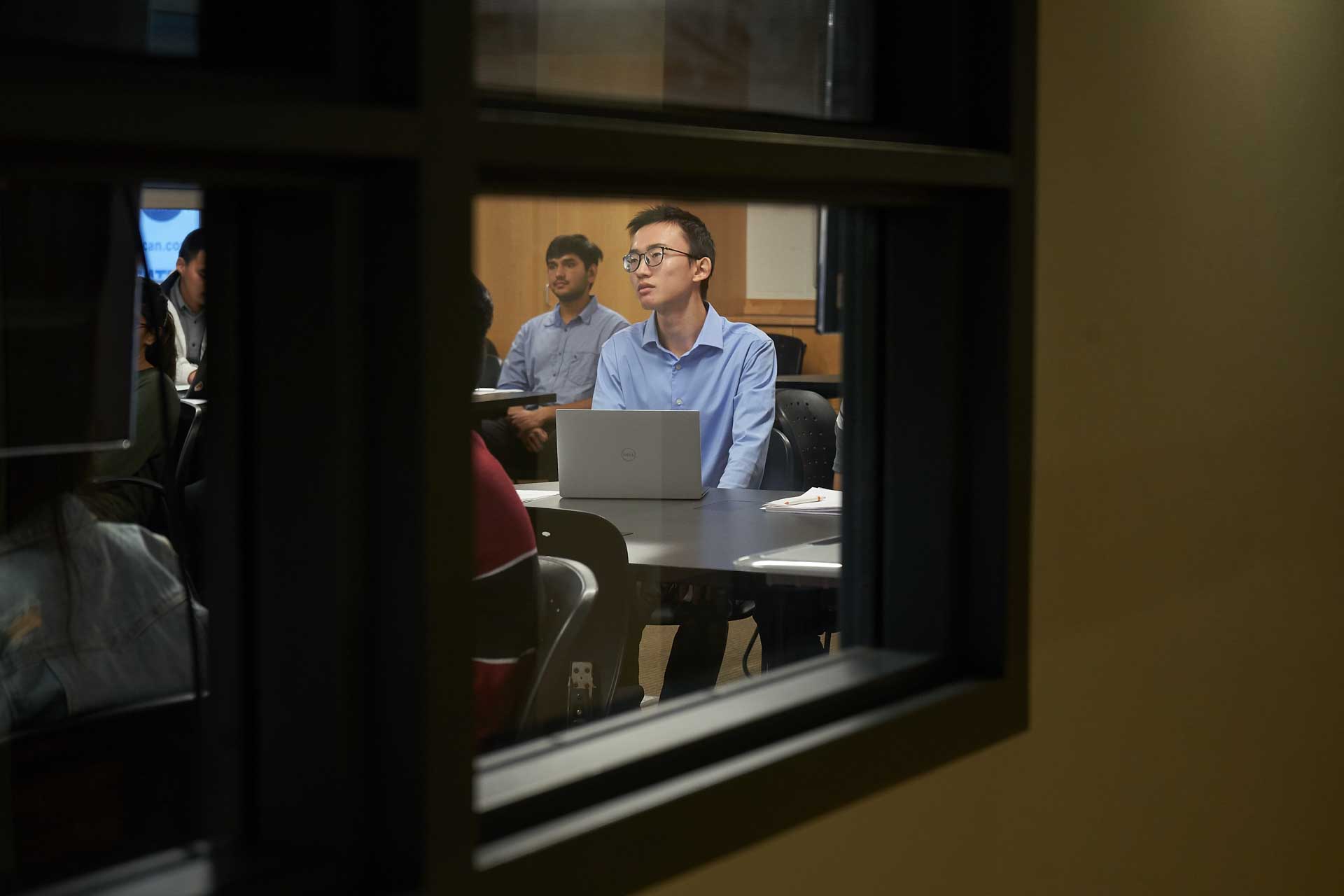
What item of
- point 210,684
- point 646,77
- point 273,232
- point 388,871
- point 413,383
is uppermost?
point 646,77

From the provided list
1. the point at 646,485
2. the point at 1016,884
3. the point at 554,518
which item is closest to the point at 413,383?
the point at 1016,884

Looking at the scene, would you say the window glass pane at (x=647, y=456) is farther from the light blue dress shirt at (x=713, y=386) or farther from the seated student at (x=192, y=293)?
the seated student at (x=192, y=293)

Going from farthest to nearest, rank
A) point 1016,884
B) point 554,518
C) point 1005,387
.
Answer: point 554,518 → point 1016,884 → point 1005,387

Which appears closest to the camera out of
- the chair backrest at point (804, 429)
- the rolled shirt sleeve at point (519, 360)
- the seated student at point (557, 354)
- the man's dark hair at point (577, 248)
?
the man's dark hair at point (577, 248)

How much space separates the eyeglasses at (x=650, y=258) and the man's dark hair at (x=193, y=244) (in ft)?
8.34

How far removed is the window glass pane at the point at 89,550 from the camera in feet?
3.82

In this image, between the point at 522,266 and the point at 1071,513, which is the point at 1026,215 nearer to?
the point at 1071,513

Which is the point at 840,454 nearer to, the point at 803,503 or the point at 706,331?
the point at 803,503

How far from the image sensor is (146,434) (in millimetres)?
2166

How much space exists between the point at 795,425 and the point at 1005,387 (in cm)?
271

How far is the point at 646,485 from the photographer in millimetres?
3793

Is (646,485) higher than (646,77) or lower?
lower

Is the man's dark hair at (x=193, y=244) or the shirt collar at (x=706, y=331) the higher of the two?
the shirt collar at (x=706, y=331)

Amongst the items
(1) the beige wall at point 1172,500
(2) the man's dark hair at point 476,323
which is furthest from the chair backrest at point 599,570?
(2) the man's dark hair at point 476,323
